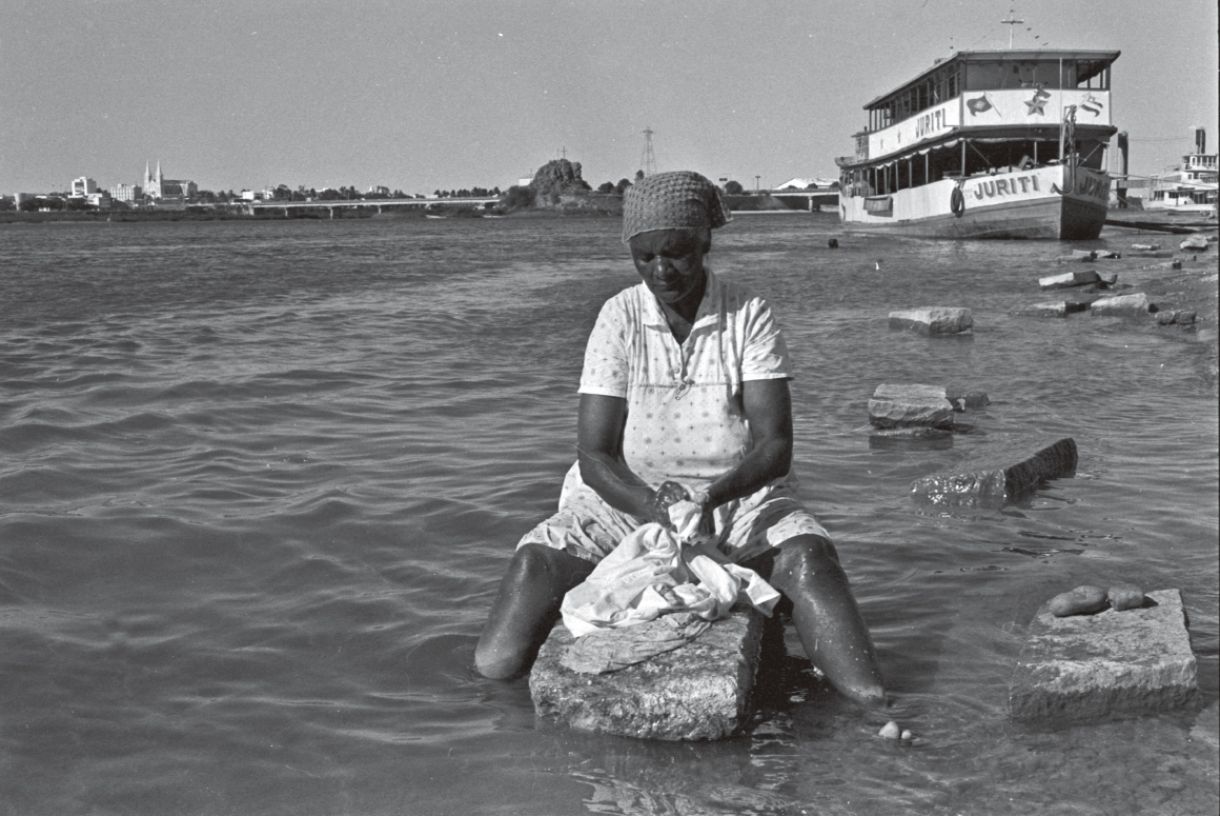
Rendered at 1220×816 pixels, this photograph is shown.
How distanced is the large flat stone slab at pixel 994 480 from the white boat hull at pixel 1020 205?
2491 centimetres

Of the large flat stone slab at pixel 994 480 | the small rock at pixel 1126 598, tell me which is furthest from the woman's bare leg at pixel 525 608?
the large flat stone slab at pixel 994 480

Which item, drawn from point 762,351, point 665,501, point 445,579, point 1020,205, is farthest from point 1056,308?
point 1020,205

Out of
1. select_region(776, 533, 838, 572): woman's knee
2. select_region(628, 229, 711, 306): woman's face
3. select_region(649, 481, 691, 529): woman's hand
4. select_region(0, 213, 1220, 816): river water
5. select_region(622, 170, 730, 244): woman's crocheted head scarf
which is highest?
select_region(622, 170, 730, 244): woman's crocheted head scarf

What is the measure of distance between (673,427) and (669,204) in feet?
2.43

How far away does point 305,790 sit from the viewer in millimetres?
3414

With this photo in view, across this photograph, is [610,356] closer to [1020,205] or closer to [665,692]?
Result: [665,692]

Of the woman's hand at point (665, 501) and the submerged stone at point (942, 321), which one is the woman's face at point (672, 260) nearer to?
the woman's hand at point (665, 501)

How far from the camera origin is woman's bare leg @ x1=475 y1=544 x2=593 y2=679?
4059 mm

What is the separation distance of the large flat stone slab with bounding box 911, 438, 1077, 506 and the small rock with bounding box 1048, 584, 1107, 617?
1916mm

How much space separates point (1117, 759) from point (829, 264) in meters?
24.7

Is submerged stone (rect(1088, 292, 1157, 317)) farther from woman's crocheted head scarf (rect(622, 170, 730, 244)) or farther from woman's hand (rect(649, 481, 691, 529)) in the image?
woman's hand (rect(649, 481, 691, 529))

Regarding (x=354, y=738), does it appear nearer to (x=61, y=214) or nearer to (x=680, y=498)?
(x=680, y=498)

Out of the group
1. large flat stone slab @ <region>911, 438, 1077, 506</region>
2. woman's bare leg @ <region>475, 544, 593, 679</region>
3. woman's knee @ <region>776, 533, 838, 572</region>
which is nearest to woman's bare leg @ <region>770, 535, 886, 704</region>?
woman's knee @ <region>776, 533, 838, 572</region>

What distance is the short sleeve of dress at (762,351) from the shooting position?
13.5ft
